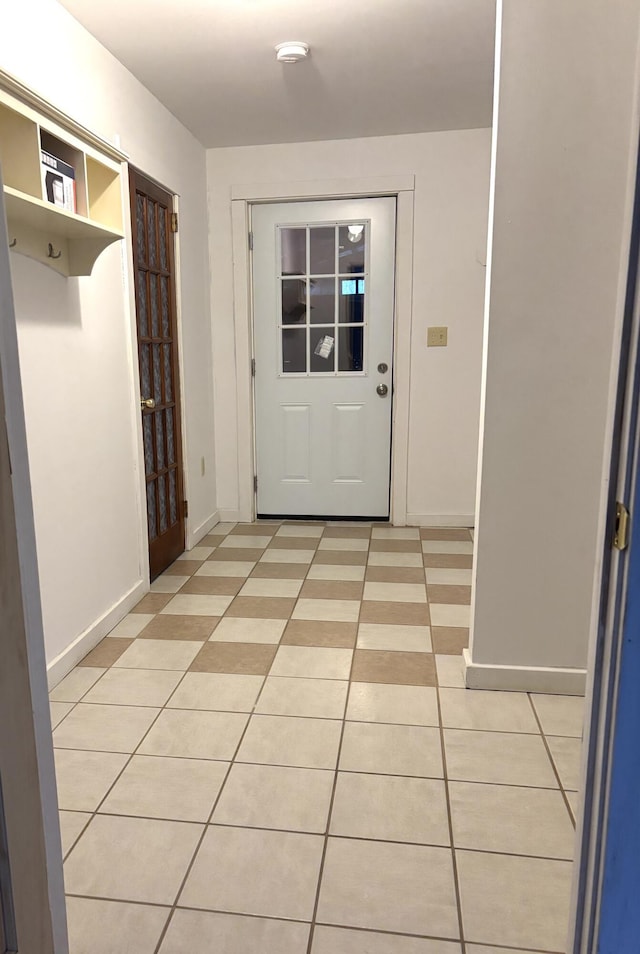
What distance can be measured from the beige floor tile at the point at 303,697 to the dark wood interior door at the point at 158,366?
1279 millimetres

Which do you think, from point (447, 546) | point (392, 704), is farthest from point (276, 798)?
point (447, 546)

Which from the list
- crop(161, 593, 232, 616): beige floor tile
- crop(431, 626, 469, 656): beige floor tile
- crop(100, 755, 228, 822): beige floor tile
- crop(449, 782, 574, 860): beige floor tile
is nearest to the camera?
crop(449, 782, 574, 860): beige floor tile

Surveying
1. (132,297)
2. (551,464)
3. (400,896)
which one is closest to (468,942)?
(400,896)

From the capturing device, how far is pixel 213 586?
332cm

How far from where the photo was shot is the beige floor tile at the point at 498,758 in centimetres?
183

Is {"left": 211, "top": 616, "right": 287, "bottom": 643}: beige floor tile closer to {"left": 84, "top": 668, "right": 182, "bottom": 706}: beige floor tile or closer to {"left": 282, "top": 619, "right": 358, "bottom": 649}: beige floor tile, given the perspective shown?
{"left": 282, "top": 619, "right": 358, "bottom": 649}: beige floor tile

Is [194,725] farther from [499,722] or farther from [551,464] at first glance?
[551,464]

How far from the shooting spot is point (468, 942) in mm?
1325

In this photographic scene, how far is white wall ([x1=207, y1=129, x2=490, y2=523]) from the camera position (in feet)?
13.0

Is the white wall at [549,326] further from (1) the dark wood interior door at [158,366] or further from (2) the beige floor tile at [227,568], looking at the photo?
(1) the dark wood interior door at [158,366]

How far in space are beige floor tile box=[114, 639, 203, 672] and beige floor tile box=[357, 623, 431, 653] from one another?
0.69m

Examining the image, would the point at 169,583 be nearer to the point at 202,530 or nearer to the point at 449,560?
the point at 202,530

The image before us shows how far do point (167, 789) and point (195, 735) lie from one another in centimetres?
26

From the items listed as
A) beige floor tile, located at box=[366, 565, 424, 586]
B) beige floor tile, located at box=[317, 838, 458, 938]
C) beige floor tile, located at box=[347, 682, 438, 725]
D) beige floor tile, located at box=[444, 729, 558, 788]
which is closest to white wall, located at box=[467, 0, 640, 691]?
beige floor tile, located at box=[347, 682, 438, 725]
